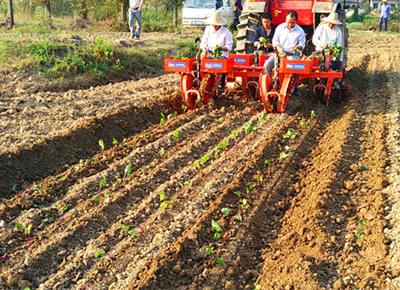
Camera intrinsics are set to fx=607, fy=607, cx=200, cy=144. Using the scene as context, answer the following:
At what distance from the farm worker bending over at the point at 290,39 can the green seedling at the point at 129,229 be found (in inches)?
190

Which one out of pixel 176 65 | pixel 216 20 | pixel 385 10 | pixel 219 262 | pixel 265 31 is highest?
pixel 385 10

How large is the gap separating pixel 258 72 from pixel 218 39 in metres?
0.87

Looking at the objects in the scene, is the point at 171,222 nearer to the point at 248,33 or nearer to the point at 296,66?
the point at 296,66

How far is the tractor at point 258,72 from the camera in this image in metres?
8.88

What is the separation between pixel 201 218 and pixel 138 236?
593 millimetres

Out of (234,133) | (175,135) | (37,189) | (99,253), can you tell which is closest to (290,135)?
(234,133)

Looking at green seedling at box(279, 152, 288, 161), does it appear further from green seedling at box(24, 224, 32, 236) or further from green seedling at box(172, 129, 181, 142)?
green seedling at box(24, 224, 32, 236)

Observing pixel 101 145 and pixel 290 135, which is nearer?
pixel 101 145

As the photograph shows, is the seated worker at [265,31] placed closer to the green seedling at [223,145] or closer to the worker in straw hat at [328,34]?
the worker in straw hat at [328,34]

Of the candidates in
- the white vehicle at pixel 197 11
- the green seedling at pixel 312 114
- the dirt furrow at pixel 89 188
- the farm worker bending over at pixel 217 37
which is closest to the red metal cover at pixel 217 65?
the farm worker bending over at pixel 217 37

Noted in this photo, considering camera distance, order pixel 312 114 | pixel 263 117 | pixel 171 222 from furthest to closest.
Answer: pixel 312 114
pixel 263 117
pixel 171 222

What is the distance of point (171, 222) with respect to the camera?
17.5ft

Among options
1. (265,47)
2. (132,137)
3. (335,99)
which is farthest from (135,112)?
(335,99)

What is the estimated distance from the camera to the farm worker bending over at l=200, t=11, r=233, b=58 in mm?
9578
